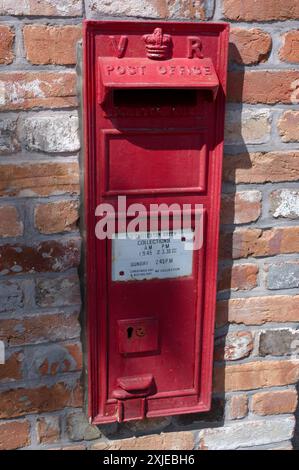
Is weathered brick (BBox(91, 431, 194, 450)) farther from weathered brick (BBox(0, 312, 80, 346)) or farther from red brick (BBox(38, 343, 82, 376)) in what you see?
weathered brick (BBox(0, 312, 80, 346))

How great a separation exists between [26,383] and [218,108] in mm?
862

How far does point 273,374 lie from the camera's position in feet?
5.26

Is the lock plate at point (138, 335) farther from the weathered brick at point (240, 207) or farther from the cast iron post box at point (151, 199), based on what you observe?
the weathered brick at point (240, 207)

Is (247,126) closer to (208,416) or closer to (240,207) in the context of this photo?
(240,207)

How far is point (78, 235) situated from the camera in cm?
137

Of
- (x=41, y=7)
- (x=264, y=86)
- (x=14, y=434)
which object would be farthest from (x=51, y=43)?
(x=14, y=434)

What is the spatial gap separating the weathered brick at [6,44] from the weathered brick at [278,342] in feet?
3.21

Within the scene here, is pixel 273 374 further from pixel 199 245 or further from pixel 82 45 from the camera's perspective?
pixel 82 45

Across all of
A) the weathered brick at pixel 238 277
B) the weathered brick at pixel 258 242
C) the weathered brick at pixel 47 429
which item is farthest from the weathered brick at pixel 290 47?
the weathered brick at pixel 47 429

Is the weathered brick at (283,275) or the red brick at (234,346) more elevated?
the weathered brick at (283,275)

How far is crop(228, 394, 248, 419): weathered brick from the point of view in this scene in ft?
5.27

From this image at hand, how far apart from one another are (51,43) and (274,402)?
1.17 metres

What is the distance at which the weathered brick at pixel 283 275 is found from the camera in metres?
1.50

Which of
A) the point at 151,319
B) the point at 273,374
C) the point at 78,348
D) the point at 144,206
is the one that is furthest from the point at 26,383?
the point at 273,374
